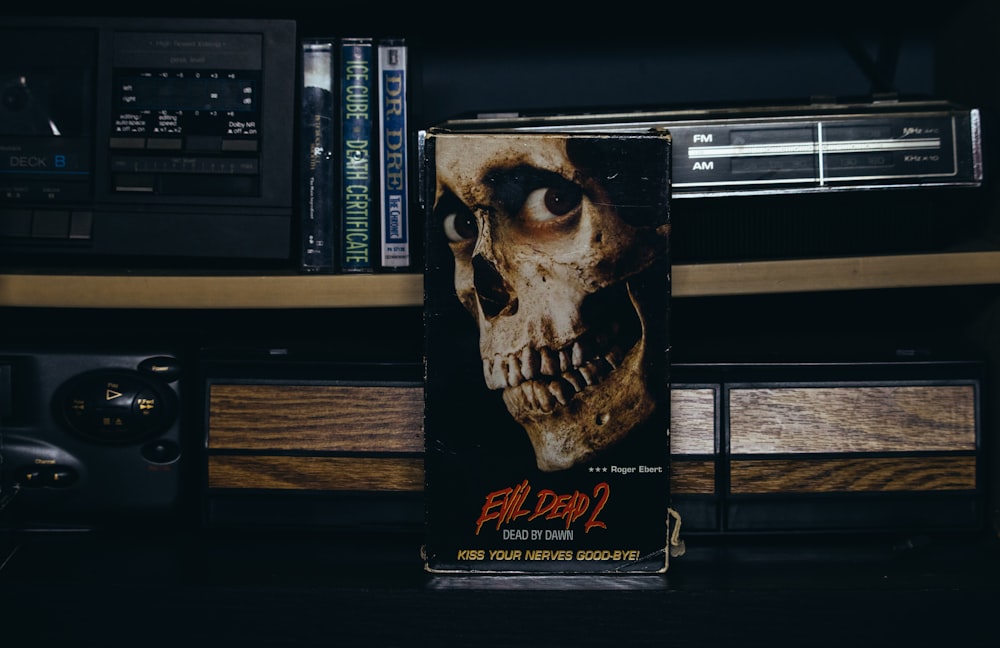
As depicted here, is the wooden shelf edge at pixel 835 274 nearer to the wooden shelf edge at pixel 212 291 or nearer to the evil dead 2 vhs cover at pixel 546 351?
the evil dead 2 vhs cover at pixel 546 351

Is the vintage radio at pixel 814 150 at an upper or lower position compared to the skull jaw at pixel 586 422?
upper

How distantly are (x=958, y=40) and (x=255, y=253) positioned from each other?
0.78 meters

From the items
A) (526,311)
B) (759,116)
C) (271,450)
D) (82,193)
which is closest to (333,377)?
(271,450)

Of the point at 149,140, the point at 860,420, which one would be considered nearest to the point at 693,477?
the point at 860,420

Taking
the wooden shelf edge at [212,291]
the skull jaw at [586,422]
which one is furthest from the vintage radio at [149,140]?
the skull jaw at [586,422]

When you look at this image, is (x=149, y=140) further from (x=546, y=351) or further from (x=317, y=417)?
(x=546, y=351)

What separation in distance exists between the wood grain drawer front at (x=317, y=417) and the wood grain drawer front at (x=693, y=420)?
0.76 feet

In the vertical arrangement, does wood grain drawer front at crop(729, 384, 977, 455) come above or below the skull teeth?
below

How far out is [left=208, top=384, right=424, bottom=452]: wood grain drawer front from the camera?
794 mm

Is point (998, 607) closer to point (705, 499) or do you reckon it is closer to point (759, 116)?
point (705, 499)

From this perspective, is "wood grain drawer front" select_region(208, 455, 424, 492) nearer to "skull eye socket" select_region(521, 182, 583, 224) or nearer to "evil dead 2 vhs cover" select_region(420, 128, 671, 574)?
"evil dead 2 vhs cover" select_region(420, 128, 671, 574)

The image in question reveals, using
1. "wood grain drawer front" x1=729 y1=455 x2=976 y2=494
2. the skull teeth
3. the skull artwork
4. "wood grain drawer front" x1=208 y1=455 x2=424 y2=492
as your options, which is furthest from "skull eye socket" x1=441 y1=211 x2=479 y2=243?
"wood grain drawer front" x1=729 y1=455 x2=976 y2=494

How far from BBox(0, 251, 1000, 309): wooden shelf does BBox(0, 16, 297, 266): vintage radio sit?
0.05 meters

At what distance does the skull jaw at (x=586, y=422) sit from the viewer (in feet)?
2.43
